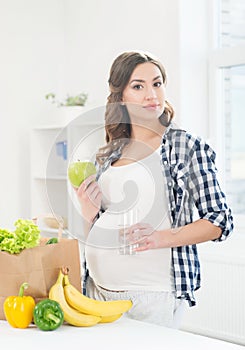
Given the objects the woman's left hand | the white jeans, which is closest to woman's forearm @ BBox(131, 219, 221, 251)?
the woman's left hand

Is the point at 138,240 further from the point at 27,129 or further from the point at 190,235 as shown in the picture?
the point at 27,129

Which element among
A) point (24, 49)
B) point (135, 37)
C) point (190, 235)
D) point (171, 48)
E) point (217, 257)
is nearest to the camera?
point (190, 235)

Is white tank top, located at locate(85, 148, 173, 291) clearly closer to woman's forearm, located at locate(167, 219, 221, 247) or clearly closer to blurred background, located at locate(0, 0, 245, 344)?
woman's forearm, located at locate(167, 219, 221, 247)

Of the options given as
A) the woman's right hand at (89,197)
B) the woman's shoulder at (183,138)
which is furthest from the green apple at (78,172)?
the woman's shoulder at (183,138)

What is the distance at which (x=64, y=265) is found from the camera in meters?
1.91

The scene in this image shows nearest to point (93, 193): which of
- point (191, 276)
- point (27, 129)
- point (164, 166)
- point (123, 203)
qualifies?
point (123, 203)

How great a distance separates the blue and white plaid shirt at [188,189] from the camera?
188 centimetres

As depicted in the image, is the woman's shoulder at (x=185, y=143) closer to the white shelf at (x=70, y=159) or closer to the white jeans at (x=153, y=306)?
the white shelf at (x=70, y=159)

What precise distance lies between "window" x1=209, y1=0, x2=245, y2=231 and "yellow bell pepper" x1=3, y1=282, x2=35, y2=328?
74.3 inches

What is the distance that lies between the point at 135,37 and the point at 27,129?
0.97 metres

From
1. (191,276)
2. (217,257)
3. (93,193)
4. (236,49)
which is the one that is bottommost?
(217,257)

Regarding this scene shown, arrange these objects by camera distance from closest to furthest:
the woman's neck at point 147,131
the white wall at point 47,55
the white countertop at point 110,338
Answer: the white countertop at point 110,338 → the woman's neck at point 147,131 → the white wall at point 47,55

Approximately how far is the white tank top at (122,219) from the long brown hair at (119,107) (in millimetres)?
92

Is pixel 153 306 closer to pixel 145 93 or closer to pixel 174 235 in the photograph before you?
pixel 174 235
